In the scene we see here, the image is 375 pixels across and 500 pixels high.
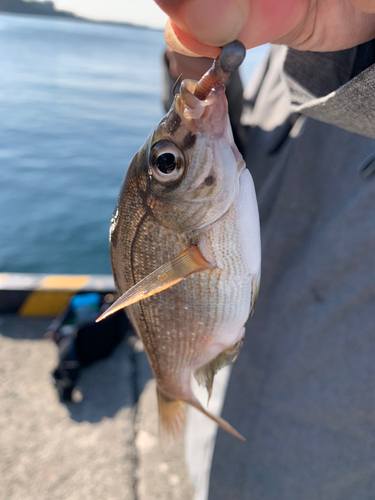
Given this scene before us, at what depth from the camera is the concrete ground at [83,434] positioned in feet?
7.05

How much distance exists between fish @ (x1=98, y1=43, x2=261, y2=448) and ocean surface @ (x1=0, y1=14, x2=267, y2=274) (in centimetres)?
513

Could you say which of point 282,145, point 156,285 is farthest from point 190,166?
point 282,145

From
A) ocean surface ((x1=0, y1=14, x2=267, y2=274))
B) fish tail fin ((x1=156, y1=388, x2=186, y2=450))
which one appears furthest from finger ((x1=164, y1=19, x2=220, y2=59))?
ocean surface ((x1=0, y1=14, x2=267, y2=274))

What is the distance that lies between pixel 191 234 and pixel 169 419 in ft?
2.36

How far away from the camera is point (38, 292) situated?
10.5ft

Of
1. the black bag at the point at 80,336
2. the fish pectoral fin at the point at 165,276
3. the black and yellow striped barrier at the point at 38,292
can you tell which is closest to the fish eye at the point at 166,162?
the fish pectoral fin at the point at 165,276

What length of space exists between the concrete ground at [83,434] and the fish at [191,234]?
1503mm

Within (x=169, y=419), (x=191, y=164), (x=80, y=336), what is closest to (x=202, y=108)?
(x=191, y=164)

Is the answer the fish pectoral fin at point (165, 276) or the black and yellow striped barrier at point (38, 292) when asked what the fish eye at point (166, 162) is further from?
the black and yellow striped barrier at point (38, 292)

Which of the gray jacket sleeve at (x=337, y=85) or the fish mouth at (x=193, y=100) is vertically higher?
the gray jacket sleeve at (x=337, y=85)

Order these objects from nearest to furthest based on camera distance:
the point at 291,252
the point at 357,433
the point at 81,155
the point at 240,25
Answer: the point at 240,25 → the point at 357,433 → the point at 291,252 → the point at 81,155

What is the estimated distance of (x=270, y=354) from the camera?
156 cm

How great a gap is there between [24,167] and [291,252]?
8346 millimetres

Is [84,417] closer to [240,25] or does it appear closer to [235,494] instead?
[235,494]
